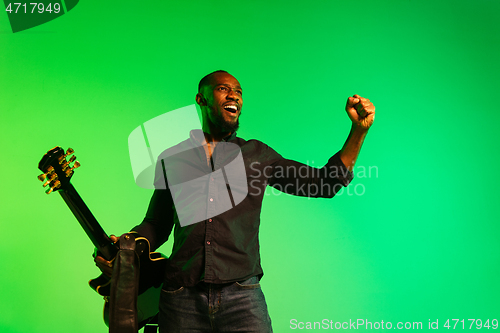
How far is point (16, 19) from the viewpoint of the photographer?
8.21 feet

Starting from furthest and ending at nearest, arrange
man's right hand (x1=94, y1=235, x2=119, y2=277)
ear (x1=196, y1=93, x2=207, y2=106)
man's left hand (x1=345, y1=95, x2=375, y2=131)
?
ear (x1=196, y1=93, x2=207, y2=106), man's right hand (x1=94, y1=235, x2=119, y2=277), man's left hand (x1=345, y1=95, x2=375, y2=131)

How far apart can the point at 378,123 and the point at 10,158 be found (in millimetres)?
2216

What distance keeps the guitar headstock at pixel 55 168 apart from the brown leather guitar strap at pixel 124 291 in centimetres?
27

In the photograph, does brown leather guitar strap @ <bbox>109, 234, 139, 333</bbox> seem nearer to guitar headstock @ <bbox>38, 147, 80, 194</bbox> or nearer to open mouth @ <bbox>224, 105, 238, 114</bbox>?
guitar headstock @ <bbox>38, 147, 80, 194</bbox>

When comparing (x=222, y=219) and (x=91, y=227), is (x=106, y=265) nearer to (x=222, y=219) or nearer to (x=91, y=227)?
(x=91, y=227)

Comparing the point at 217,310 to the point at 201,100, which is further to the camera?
the point at 201,100

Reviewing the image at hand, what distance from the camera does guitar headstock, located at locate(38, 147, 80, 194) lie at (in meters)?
1.26

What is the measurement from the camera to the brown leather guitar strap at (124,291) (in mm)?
1222

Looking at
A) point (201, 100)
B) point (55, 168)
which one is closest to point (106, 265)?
point (55, 168)

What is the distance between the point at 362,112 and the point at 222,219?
0.53m

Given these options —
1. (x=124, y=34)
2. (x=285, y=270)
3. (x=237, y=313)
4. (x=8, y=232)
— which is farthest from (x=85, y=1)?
(x=237, y=313)

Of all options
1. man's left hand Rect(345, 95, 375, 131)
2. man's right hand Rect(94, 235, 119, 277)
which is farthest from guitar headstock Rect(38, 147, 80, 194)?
man's left hand Rect(345, 95, 375, 131)

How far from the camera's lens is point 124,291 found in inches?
48.8

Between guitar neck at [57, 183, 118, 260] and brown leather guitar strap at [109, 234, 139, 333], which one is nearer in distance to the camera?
brown leather guitar strap at [109, 234, 139, 333]
